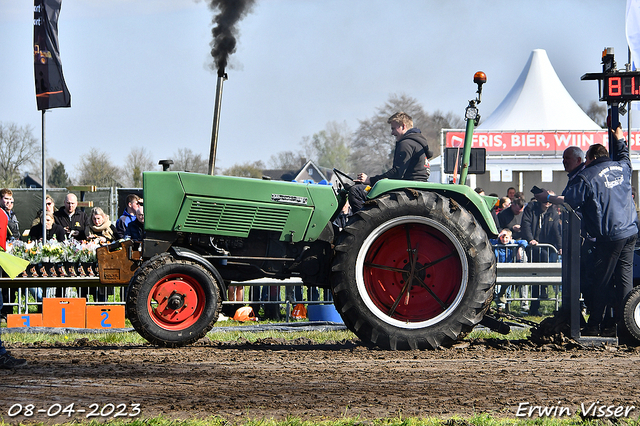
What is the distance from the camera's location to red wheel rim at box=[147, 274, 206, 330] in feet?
19.5

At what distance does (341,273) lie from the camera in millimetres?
5875

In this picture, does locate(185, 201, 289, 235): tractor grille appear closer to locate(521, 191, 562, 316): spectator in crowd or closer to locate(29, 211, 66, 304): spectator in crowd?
locate(29, 211, 66, 304): spectator in crowd

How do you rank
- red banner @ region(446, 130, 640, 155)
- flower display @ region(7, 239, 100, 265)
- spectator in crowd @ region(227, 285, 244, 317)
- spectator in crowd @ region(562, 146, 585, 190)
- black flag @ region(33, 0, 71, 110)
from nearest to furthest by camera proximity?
spectator in crowd @ region(562, 146, 585, 190) < flower display @ region(7, 239, 100, 265) < spectator in crowd @ region(227, 285, 244, 317) < black flag @ region(33, 0, 71, 110) < red banner @ region(446, 130, 640, 155)

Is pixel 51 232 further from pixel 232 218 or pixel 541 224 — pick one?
pixel 541 224

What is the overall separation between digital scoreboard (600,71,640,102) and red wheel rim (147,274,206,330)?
180 inches

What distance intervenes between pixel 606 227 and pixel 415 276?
6.24 ft

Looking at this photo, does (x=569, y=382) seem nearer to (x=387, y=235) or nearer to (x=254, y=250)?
(x=387, y=235)

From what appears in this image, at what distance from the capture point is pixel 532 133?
22.1m

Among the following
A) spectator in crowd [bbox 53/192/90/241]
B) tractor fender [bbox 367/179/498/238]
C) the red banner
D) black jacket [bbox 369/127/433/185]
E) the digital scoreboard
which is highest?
the red banner

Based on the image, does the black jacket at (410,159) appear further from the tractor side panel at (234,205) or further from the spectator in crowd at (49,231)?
the spectator in crowd at (49,231)

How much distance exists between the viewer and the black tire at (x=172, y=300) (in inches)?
231

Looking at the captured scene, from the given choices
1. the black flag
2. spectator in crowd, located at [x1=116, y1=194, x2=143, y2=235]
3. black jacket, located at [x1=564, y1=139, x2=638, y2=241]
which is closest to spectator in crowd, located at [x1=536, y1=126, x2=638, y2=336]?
black jacket, located at [x1=564, y1=139, x2=638, y2=241]

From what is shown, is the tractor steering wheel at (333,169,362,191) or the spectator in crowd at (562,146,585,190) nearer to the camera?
the tractor steering wheel at (333,169,362,191)

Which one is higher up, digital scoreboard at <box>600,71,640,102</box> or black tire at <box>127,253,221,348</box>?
digital scoreboard at <box>600,71,640,102</box>
